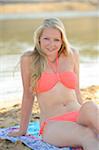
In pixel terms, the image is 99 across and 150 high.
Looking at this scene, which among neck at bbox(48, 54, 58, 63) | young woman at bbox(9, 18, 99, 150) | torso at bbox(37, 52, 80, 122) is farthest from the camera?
neck at bbox(48, 54, 58, 63)

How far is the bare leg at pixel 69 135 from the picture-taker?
9.98ft

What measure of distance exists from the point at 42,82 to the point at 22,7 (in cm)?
2168

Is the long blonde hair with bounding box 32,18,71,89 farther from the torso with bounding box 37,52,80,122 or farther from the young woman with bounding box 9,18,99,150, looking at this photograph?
the torso with bounding box 37,52,80,122

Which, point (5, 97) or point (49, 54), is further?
point (5, 97)

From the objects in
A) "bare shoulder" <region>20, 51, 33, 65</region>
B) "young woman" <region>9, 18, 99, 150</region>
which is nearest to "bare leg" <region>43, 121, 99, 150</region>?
"young woman" <region>9, 18, 99, 150</region>

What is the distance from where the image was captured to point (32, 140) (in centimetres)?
342

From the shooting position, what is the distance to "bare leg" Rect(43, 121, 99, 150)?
9.98ft

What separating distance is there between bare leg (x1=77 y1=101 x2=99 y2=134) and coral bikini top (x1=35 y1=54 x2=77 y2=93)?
0.32m

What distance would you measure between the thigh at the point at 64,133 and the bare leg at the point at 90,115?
0.05m

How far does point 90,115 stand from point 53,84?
429mm

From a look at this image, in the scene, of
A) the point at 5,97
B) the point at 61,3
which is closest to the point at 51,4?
the point at 61,3

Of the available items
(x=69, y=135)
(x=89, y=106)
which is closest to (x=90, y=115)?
(x=89, y=106)

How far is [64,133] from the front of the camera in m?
3.13

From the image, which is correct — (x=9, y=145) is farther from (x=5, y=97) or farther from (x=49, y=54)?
(x=5, y=97)
